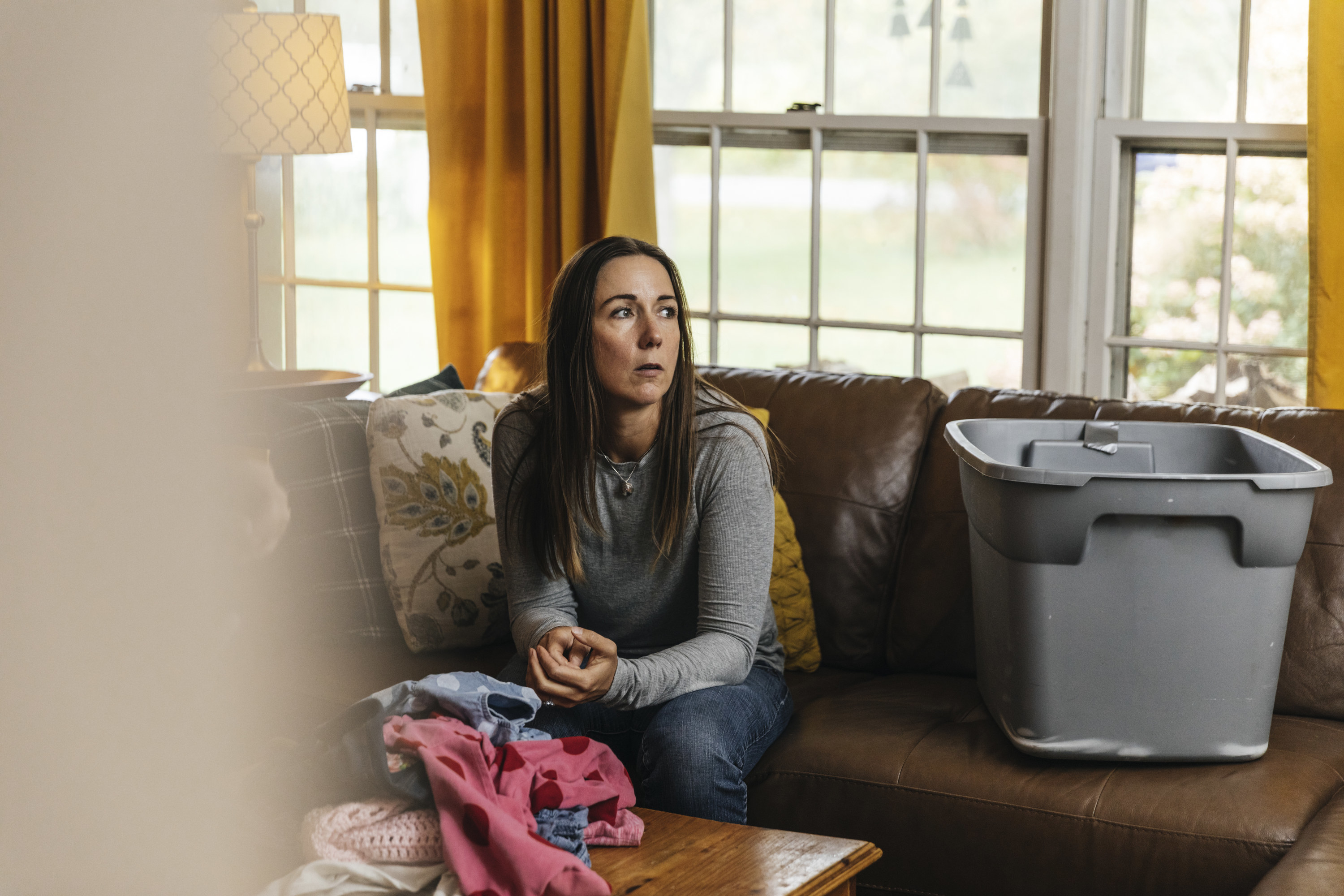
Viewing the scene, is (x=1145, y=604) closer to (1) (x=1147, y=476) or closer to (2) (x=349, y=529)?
(1) (x=1147, y=476)

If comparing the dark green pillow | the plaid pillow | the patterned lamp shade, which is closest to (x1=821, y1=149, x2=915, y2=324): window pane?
the dark green pillow

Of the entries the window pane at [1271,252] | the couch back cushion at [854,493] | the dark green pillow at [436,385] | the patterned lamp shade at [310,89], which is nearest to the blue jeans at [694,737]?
the couch back cushion at [854,493]

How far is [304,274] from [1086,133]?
223 cm

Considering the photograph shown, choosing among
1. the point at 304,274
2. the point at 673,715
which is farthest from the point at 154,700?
the point at 304,274

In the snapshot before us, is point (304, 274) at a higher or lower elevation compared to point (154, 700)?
higher

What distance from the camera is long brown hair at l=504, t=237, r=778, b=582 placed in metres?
1.75

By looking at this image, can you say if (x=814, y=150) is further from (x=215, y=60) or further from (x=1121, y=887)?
(x=215, y=60)

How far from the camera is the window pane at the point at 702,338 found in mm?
3150

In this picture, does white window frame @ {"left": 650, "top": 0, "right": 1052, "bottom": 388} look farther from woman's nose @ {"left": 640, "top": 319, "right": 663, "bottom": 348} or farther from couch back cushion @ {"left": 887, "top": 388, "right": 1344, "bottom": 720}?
woman's nose @ {"left": 640, "top": 319, "right": 663, "bottom": 348}

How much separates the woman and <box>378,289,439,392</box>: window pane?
1.76 m

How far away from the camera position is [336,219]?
360 cm

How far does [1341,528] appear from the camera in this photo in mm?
1844

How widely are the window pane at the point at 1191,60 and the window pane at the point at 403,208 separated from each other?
194 cm

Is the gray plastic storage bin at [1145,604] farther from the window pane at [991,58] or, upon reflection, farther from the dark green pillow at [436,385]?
the window pane at [991,58]
